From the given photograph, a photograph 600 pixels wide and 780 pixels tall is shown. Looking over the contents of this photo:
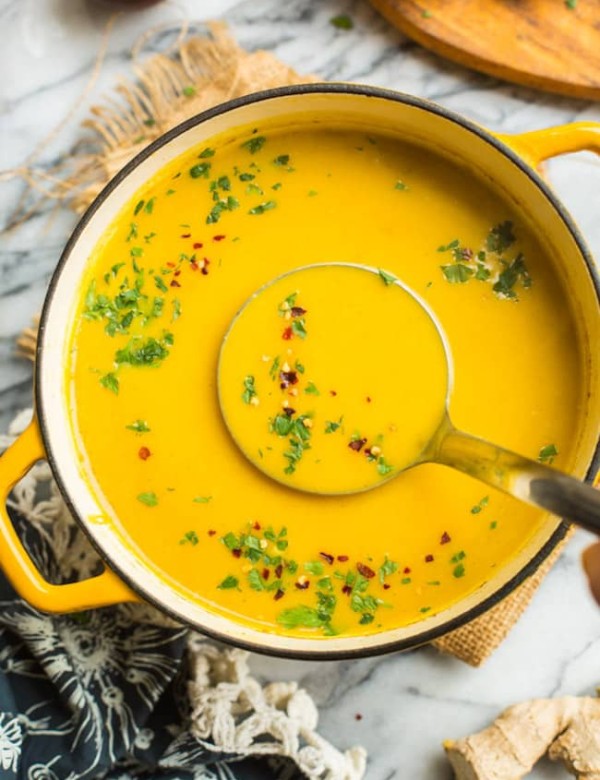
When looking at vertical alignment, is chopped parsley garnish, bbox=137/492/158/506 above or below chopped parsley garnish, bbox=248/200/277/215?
below

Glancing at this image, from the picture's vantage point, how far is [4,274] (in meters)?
1.49

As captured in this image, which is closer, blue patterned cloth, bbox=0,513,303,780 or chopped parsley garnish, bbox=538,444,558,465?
chopped parsley garnish, bbox=538,444,558,465

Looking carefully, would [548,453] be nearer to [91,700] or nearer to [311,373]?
[311,373]

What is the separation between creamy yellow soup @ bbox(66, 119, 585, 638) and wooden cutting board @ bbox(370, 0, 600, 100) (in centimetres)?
26

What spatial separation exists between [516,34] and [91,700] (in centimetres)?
111

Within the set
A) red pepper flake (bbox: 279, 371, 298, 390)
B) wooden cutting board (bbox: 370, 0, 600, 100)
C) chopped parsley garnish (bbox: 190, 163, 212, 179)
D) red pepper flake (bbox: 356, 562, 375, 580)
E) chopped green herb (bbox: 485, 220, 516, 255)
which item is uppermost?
wooden cutting board (bbox: 370, 0, 600, 100)

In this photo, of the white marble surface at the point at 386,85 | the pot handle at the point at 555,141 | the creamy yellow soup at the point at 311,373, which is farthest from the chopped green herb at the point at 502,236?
the white marble surface at the point at 386,85

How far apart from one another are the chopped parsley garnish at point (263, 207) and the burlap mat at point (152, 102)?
0.77 feet

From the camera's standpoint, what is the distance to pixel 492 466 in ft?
3.48

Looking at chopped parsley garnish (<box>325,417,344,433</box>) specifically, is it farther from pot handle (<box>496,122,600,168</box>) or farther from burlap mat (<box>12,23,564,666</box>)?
burlap mat (<box>12,23,564,666</box>)

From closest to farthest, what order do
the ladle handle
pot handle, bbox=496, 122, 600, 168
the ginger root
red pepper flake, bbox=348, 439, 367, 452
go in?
1. the ladle handle
2. pot handle, bbox=496, 122, 600, 168
3. red pepper flake, bbox=348, 439, 367, 452
4. the ginger root

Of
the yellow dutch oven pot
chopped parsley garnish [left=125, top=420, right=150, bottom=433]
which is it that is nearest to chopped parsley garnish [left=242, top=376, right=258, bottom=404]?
chopped parsley garnish [left=125, top=420, right=150, bottom=433]

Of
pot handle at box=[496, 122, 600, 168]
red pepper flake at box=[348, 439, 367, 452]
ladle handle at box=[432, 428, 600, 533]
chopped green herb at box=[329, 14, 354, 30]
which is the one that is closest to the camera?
ladle handle at box=[432, 428, 600, 533]

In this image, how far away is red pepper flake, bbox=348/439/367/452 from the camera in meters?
1.24
